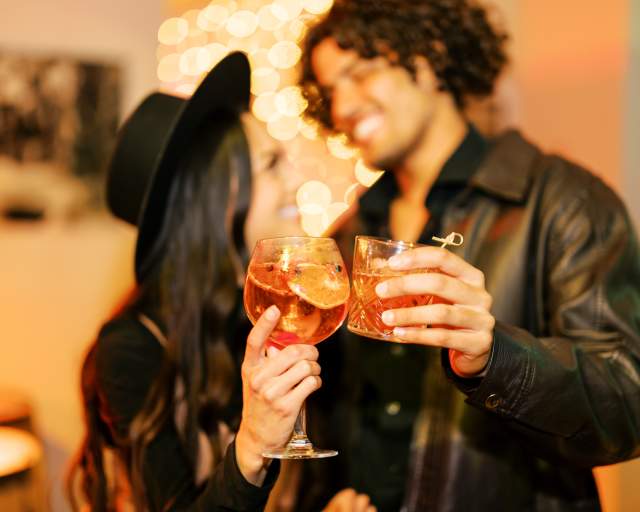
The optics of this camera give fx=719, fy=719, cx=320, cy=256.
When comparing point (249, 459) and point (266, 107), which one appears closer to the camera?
point (249, 459)

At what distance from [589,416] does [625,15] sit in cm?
218

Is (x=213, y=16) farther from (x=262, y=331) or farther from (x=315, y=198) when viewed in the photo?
(x=262, y=331)

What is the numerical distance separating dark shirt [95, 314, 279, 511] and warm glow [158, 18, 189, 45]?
2627 millimetres

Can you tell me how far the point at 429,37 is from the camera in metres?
2.88

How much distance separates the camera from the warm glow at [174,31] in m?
4.25

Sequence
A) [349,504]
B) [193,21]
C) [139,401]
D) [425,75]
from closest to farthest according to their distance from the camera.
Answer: [349,504]
[139,401]
[425,75]
[193,21]

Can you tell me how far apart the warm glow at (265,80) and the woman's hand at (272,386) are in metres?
3.67

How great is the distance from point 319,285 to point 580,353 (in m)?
0.70

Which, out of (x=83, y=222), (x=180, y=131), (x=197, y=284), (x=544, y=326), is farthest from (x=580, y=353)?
(x=83, y=222)

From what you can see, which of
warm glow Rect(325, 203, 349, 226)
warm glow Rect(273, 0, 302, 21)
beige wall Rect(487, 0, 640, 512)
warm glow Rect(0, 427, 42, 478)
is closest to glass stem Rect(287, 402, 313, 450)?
warm glow Rect(0, 427, 42, 478)

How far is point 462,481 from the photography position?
202 centimetres

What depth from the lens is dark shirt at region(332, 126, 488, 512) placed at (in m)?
2.31

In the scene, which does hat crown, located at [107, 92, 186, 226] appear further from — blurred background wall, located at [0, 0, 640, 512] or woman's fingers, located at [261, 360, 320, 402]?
blurred background wall, located at [0, 0, 640, 512]

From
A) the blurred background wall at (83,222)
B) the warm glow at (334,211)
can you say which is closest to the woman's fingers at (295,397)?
the blurred background wall at (83,222)
